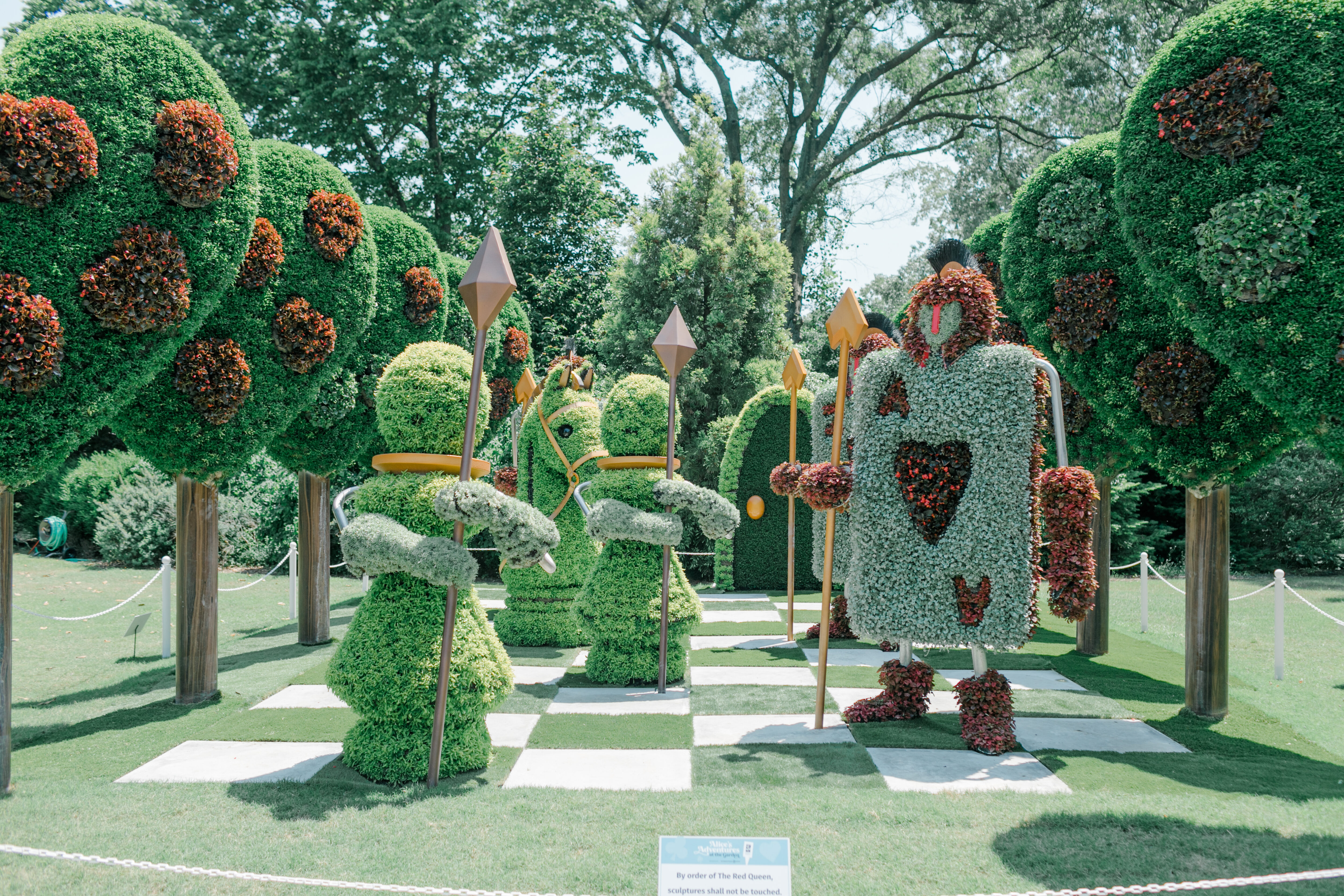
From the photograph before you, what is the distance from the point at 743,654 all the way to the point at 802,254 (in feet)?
48.3

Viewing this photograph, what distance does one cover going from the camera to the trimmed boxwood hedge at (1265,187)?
4.18 m

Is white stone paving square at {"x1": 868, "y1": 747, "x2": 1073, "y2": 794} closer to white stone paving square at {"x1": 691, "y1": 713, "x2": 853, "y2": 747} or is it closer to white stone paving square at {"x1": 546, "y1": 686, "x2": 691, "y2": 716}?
white stone paving square at {"x1": 691, "y1": 713, "x2": 853, "y2": 747}

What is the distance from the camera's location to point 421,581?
493cm

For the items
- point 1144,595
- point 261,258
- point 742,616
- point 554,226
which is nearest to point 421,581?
point 261,258

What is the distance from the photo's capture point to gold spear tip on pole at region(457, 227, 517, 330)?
192 inches

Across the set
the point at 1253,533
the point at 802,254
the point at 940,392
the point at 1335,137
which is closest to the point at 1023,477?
the point at 940,392

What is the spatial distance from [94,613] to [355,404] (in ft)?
17.9

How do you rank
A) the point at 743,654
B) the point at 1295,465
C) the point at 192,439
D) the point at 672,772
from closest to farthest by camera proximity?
the point at 672,772 < the point at 192,439 < the point at 743,654 < the point at 1295,465

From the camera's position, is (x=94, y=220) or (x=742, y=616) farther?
(x=742, y=616)

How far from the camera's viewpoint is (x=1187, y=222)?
4809mm

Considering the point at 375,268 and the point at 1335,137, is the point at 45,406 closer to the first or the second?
the point at 375,268

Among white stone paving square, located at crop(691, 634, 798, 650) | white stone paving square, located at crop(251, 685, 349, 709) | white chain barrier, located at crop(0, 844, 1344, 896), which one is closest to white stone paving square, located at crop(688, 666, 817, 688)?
white stone paving square, located at crop(691, 634, 798, 650)

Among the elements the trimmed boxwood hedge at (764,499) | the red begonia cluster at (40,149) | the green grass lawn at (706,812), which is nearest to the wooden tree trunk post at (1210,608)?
the green grass lawn at (706,812)

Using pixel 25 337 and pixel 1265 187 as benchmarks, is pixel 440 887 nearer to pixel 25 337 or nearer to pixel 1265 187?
pixel 25 337
